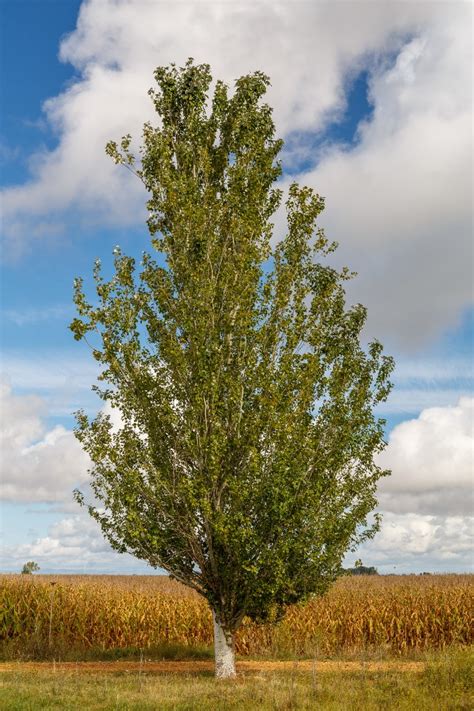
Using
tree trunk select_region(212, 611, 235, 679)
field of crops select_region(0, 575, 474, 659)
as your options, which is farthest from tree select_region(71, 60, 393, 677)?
field of crops select_region(0, 575, 474, 659)

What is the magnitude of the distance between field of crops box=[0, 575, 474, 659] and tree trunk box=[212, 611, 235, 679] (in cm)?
557

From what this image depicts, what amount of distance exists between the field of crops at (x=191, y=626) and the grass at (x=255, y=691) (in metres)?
5.37

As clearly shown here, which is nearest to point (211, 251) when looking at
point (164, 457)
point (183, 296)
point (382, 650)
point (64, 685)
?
point (183, 296)

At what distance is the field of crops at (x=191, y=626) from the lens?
24453mm

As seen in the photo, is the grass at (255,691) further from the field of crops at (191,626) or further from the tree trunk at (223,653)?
the field of crops at (191,626)

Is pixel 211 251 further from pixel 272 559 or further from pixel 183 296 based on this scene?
pixel 272 559

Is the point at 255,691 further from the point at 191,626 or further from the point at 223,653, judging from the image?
the point at 191,626

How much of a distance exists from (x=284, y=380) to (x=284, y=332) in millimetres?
1292

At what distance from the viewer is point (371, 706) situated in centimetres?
1373

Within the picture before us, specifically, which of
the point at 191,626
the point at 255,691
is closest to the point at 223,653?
the point at 255,691

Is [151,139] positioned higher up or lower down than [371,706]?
higher up

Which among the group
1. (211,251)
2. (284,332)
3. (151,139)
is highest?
(151,139)

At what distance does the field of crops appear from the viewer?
963 inches

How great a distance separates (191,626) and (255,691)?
10.9 metres
